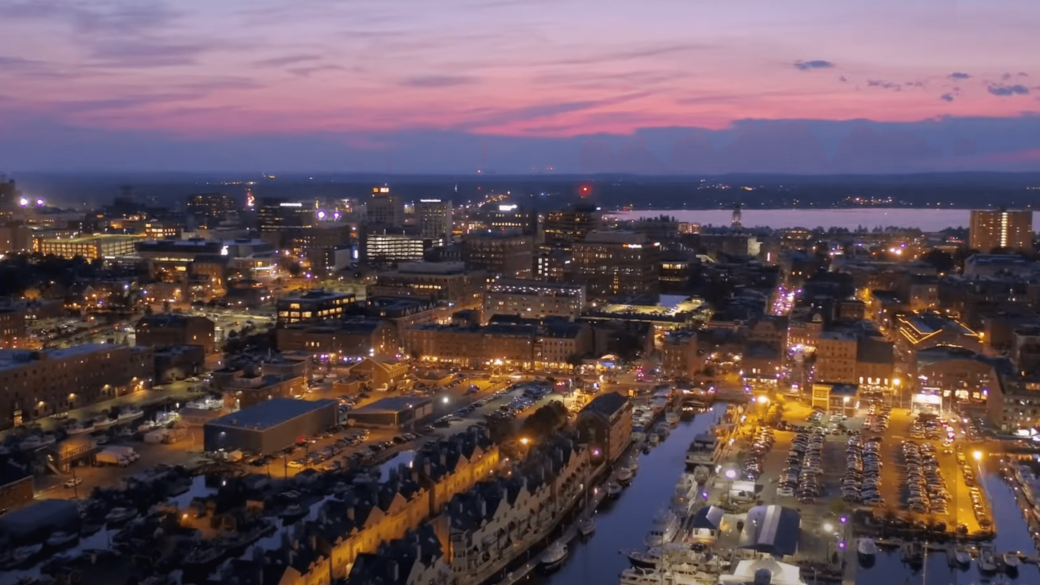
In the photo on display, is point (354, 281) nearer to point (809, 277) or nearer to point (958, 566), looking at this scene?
point (809, 277)

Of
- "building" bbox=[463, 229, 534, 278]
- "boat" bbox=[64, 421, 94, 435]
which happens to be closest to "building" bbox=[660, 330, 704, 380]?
"boat" bbox=[64, 421, 94, 435]

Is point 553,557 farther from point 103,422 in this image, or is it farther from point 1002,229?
point 1002,229

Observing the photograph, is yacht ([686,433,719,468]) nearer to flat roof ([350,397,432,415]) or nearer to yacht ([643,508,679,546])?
yacht ([643,508,679,546])

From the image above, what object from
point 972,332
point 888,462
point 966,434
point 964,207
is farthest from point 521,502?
point 964,207

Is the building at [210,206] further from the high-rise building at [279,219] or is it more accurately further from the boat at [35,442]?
the boat at [35,442]


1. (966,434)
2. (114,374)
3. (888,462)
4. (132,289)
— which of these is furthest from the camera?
(132,289)

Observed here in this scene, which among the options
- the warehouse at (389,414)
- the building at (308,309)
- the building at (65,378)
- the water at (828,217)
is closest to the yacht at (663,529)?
the warehouse at (389,414)

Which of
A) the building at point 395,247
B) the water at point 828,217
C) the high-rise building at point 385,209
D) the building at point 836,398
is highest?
the high-rise building at point 385,209
